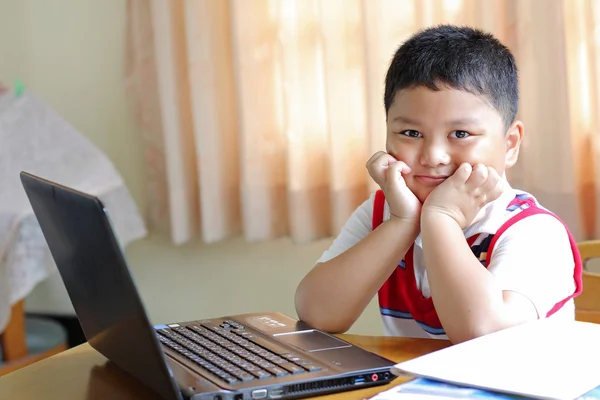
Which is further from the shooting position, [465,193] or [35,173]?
[35,173]

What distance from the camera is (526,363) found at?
78cm

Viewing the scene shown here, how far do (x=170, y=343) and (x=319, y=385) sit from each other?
0.24 meters

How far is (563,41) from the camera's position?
6.01ft

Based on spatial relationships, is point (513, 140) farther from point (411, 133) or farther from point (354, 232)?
point (354, 232)

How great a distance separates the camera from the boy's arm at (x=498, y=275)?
974mm

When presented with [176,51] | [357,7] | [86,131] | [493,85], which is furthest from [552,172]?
[86,131]

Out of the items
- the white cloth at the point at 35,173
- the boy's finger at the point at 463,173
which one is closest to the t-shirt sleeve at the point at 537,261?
the boy's finger at the point at 463,173

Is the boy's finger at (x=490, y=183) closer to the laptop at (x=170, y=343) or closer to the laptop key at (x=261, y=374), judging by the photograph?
the laptop at (x=170, y=343)

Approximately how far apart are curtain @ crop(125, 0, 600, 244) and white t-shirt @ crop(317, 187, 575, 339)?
767 millimetres

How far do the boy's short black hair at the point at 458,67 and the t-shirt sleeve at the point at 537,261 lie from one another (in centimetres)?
16

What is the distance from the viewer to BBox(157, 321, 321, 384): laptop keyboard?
832mm

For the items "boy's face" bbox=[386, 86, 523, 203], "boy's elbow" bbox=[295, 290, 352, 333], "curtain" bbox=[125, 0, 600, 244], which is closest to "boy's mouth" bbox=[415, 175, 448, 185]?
"boy's face" bbox=[386, 86, 523, 203]

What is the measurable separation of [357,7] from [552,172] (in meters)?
0.66

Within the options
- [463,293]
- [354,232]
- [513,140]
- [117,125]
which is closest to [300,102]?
[117,125]
